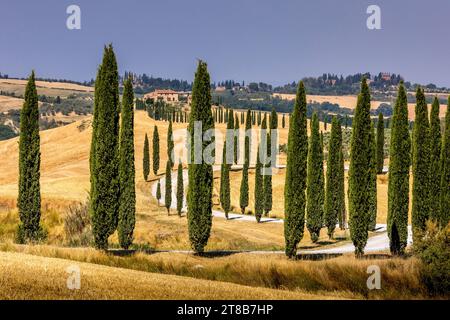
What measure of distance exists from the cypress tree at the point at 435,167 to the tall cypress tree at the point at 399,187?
2.45 metres

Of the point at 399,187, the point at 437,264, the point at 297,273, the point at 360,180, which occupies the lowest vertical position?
the point at 297,273

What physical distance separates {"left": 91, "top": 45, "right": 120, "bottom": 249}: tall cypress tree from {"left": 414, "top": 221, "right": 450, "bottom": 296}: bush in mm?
16536

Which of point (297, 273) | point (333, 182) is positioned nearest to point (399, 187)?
point (297, 273)

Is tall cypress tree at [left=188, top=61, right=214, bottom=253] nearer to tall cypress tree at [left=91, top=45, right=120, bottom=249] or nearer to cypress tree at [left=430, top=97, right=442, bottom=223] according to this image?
tall cypress tree at [left=91, top=45, right=120, bottom=249]

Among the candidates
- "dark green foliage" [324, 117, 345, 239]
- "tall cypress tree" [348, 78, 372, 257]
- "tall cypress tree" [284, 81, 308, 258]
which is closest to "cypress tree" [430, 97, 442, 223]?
"tall cypress tree" [348, 78, 372, 257]

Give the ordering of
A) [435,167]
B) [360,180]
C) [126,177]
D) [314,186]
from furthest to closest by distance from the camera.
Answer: [314,186] → [435,167] → [126,177] → [360,180]

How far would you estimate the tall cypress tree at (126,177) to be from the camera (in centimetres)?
3391

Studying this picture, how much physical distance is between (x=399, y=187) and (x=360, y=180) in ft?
13.5

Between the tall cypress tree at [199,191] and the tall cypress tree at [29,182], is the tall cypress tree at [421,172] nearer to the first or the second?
the tall cypress tree at [199,191]

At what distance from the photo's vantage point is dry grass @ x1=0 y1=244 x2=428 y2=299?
62.5 ft

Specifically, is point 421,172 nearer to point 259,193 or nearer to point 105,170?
point 105,170

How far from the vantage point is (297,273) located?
20.7 m
